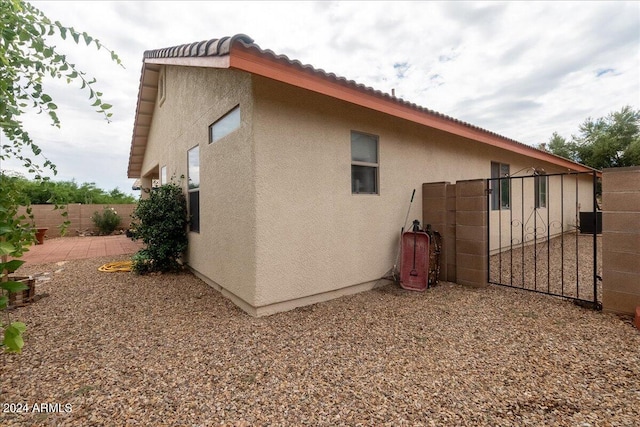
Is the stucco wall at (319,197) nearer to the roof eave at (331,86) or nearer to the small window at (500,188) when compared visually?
the roof eave at (331,86)

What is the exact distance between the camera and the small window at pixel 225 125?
4.44 meters

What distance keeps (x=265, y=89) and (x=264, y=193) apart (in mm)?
1400

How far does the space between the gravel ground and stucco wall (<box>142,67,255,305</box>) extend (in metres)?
0.73

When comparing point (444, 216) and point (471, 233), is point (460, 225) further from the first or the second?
point (444, 216)

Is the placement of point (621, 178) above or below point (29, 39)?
below

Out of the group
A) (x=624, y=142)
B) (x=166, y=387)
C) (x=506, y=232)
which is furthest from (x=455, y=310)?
(x=624, y=142)

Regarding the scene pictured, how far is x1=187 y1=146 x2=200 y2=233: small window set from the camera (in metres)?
6.20

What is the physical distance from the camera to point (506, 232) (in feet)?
28.6

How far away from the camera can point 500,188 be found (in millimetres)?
8336

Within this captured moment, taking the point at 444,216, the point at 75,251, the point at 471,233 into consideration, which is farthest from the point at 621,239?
the point at 75,251

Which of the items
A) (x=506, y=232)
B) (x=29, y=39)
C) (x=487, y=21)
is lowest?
(x=506, y=232)

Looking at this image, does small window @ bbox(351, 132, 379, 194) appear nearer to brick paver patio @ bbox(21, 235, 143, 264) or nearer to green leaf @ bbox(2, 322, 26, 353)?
green leaf @ bbox(2, 322, 26, 353)

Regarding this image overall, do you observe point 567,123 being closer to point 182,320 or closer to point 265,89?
point 265,89

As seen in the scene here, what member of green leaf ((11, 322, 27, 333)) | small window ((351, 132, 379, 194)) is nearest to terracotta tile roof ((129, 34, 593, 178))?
small window ((351, 132, 379, 194))
